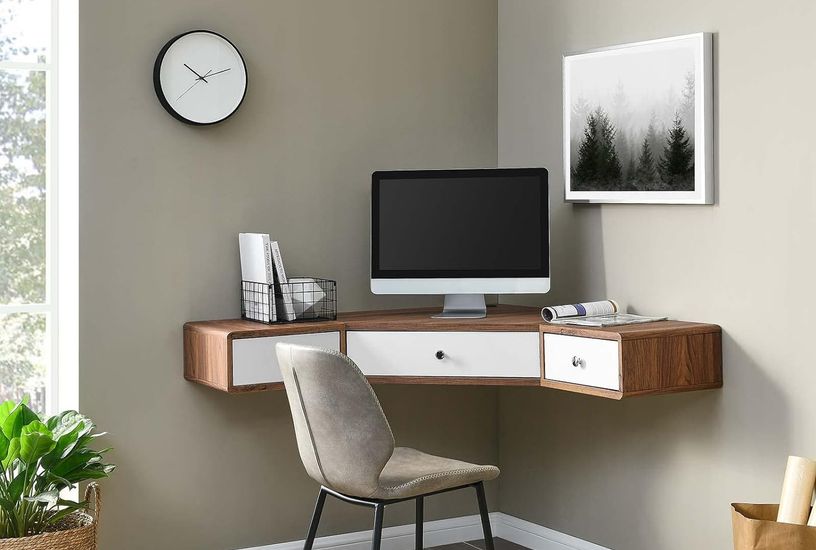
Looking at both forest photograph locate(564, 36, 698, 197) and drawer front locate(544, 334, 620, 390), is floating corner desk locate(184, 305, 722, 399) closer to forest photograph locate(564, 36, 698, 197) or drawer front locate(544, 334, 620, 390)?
drawer front locate(544, 334, 620, 390)

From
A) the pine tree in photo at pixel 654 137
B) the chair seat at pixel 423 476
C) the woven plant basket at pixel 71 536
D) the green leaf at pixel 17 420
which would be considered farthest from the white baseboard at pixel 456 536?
the pine tree in photo at pixel 654 137

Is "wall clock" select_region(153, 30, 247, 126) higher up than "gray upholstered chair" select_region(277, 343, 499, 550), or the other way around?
"wall clock" select_region(153, 30, 247, 126)

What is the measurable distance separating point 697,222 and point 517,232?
0.57 meters

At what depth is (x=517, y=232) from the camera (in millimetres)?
3461

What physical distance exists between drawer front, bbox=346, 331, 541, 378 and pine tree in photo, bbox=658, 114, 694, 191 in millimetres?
623

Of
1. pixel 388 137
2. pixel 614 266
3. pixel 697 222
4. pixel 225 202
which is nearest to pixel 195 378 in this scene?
pixel 225 202

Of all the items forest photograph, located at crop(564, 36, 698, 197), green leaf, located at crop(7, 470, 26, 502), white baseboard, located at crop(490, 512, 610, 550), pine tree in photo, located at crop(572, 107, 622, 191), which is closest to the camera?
green leaf, located at crop(7, 470, 26, 502)

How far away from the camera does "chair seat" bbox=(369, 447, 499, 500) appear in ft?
9.34

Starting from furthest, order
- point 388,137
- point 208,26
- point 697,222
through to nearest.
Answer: point 388,137 → point 208,26 → point 697,222

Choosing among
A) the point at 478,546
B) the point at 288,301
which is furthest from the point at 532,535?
the point at 288,301

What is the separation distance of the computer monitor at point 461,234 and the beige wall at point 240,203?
0.83 feet

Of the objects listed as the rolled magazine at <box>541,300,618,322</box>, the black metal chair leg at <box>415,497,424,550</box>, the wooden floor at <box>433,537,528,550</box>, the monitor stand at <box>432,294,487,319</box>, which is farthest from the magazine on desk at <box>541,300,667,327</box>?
the wooden floor at <box>433,537,528,550</box>

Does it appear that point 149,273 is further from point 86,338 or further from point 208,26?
point 208,26

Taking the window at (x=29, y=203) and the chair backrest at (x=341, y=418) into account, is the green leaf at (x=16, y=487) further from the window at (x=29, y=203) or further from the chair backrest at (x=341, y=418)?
the chair backrest at (x=341, y=418)
